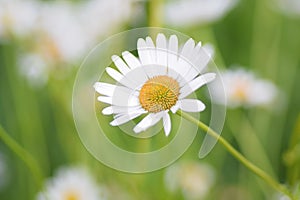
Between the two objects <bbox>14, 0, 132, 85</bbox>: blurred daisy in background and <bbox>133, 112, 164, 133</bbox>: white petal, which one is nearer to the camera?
<bbox>133, 112, 164, 133</bbox>: white petal

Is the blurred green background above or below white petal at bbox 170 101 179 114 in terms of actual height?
below

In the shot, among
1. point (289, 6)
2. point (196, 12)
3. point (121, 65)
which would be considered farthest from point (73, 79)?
point (121, 65)

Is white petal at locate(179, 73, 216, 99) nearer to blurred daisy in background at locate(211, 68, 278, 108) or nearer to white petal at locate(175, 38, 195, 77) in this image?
white petal at locate(175, 38, 195, 77)

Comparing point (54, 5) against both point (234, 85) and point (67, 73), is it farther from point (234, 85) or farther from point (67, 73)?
point (234, 85)

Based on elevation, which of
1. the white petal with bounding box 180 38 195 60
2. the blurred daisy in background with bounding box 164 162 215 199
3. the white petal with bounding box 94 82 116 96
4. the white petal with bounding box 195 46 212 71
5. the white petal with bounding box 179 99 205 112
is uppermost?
the white petal with bounding box 180 38 195 60

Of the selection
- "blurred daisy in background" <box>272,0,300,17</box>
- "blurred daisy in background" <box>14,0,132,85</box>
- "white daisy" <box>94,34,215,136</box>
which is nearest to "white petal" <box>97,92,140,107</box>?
"white daisy" <box>94,34,215,136</box>

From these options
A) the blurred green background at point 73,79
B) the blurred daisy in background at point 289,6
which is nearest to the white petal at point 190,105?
the blurred green background at point 73,79

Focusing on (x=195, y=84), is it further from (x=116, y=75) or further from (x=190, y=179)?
(x=190, y=179)

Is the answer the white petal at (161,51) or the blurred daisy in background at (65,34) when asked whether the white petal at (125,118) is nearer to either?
the white petal at (161,51)

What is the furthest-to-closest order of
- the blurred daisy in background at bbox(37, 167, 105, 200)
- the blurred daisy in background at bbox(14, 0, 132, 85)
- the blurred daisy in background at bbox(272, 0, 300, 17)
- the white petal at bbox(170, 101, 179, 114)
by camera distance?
the blurred daisy in background at bbox(272, 0, 300, 17) < the blurred daisy in background at bbox(14, 0, 132, 85) < the blurred daisy in background at bbox(37, 167, 105, 200) < the white petal at bbox(170, 101, 179, 114)
